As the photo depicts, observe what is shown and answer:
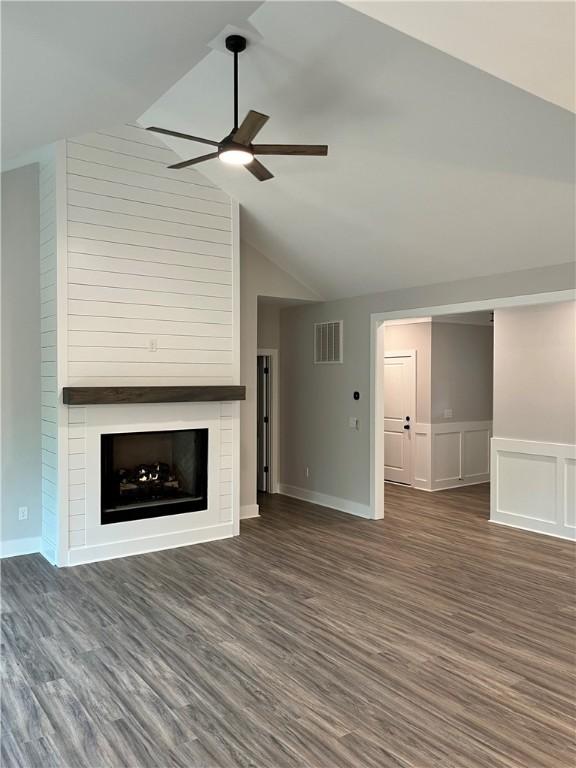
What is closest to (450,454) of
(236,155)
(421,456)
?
(421,456)

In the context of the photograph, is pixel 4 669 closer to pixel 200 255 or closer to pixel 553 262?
pixel 200 255

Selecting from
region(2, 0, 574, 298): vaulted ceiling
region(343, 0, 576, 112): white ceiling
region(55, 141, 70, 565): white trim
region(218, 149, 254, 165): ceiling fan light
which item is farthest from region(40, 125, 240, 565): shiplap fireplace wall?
region(343, 0, 576, 112): white ceiling

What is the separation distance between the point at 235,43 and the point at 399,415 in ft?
20.6

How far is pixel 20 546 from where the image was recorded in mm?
5453

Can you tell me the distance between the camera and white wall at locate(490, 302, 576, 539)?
6.01 metres

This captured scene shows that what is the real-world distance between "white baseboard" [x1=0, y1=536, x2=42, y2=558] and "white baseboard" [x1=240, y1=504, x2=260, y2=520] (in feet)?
7.36

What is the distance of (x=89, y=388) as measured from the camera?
5.06m

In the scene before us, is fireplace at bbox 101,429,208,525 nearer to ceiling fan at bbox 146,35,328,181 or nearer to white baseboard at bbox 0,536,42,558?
white baseboard at bbox 0,536,42,558

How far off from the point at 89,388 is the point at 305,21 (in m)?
3.29

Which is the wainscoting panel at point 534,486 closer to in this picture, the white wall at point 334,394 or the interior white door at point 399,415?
the white wall at point 334,394

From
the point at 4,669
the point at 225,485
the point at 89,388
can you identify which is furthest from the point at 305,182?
the point at 4,669

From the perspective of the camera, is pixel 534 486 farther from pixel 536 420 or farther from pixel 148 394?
pixel 148 394

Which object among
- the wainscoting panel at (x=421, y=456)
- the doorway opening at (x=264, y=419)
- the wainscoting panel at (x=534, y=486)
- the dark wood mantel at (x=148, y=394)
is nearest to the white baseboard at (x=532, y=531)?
the wainscoting panel at (x=534, y=486)

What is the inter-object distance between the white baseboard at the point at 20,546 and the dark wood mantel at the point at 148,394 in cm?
150
